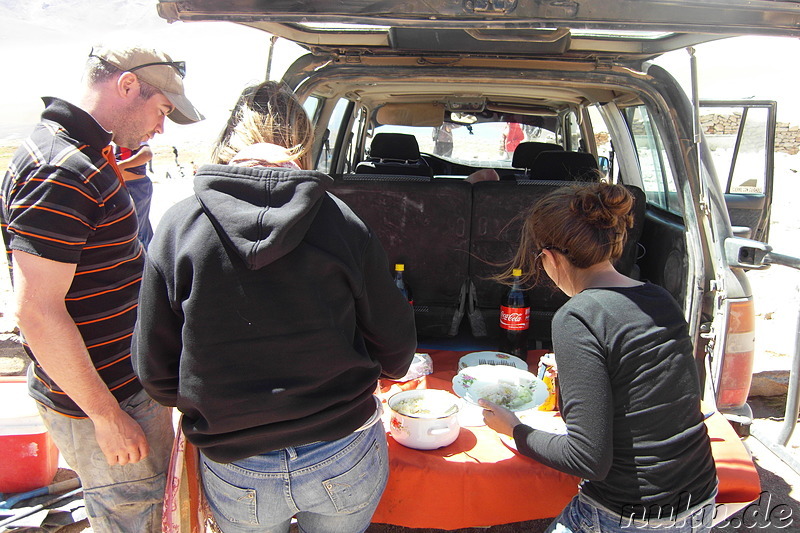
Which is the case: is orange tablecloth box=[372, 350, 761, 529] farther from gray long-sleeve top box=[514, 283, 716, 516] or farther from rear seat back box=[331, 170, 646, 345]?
rear seat back box=[331, 170, 646, 345]

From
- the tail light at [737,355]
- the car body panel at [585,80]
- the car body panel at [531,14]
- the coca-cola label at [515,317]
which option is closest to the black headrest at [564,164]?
the car body panel at [585,80]

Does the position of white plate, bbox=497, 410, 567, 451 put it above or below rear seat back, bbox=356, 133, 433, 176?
below

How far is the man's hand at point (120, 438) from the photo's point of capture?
157 cm

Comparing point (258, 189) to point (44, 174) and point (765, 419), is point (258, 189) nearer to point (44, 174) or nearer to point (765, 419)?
point (44, 174)

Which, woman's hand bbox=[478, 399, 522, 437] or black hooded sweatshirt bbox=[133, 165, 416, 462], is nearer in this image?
black hooded sweatshirt bbox=[133, 165, 416, 462]

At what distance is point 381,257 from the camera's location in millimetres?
1366

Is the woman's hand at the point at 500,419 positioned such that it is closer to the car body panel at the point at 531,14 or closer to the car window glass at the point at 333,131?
the car body panel at the point at 531,14

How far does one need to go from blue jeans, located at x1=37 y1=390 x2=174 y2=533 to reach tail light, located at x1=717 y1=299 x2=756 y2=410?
→ 6.73 feet

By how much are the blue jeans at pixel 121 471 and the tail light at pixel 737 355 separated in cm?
205

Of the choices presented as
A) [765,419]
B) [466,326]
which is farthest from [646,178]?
[765,419]

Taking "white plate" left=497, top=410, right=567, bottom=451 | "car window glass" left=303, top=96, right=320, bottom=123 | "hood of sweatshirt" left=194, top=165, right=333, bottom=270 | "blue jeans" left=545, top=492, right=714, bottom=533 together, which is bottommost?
"white plate" left=497, top=410, right=567, bottom=451

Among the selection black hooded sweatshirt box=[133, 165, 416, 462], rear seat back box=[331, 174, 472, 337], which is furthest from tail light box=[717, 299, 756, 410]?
black hooded sweatshirt box=[133, 165, 416, 462]

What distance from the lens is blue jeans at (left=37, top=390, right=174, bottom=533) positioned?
5.51 feet

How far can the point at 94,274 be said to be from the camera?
5.12ft
